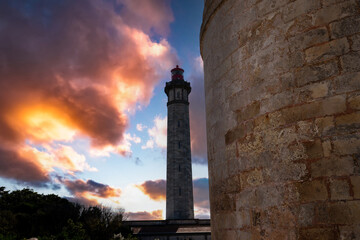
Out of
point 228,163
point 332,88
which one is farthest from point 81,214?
point 332,88

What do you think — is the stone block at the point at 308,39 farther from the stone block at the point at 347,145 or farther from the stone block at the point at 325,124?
the stone block at the point at 347,145

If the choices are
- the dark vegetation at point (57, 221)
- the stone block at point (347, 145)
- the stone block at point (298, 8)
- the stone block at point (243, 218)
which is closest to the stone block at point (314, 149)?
the stone block at point (347, 145)

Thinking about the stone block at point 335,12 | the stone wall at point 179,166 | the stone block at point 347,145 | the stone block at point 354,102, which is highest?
the stone wall at point 179,166

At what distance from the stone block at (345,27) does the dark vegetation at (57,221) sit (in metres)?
16.9

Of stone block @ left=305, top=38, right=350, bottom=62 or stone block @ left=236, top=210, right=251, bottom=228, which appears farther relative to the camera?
stone block @ left=236, top=210, right=251, bottom=228

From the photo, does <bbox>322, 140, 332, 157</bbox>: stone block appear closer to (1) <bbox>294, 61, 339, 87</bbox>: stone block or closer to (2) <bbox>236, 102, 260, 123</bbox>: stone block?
(1) <bbox>294, 61, 339, 87</bbox>: stone block

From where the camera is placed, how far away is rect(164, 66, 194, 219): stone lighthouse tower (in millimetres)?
32000

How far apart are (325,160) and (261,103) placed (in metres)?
0.96

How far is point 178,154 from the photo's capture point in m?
33.8

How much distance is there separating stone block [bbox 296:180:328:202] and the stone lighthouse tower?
30017 millimetres

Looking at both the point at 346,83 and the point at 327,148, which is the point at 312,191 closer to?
the point at 327,148

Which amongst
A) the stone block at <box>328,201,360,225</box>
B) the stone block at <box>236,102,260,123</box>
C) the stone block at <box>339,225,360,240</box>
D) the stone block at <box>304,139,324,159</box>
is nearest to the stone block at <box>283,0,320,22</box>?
the stone block at <box>236,102,260,123</box>

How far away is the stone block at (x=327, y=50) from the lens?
9.52 feet

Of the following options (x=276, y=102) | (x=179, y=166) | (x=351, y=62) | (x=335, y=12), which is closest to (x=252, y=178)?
(x=276, y=102)
